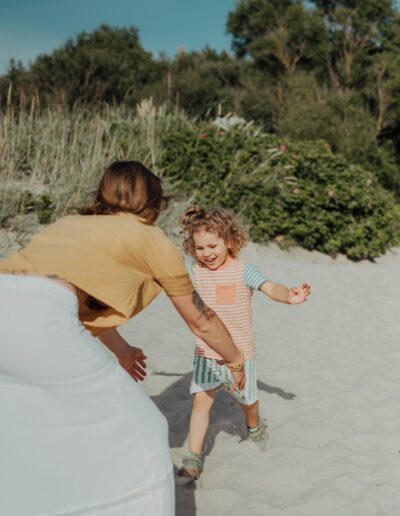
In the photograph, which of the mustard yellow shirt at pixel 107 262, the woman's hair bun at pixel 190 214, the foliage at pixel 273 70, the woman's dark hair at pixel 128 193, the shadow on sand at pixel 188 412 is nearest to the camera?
the mustard yellow shirt at pixel 107 262

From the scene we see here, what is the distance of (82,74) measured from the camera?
2225 centimetres

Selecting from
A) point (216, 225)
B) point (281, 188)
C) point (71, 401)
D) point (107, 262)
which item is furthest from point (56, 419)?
point (281, 188)

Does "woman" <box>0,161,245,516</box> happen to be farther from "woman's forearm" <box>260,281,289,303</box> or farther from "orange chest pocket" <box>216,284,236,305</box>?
"orange chest pocket" <box>216,284,236,305</box>

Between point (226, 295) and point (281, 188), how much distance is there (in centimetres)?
674

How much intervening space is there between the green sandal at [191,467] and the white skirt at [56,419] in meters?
1.33

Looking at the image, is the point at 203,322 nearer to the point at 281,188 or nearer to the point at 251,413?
the point at 251,413

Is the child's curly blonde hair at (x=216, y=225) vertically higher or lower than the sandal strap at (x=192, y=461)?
higher

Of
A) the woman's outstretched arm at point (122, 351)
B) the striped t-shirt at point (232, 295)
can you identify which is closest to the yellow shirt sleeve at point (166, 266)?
A: the woman's outstretched arm at point (122, 351)

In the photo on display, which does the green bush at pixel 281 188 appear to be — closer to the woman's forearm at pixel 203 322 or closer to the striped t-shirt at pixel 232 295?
the striped t-shirt at pixel 232 295

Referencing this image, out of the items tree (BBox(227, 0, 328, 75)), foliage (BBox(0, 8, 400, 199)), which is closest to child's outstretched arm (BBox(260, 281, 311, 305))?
foliage (BBox(0, 8, 400, 199))

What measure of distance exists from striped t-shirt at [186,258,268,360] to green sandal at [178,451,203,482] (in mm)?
504

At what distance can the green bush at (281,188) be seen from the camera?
9.78 meters

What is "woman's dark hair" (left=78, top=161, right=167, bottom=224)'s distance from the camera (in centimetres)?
226

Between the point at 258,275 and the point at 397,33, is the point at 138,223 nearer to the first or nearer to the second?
the point at 258,275
